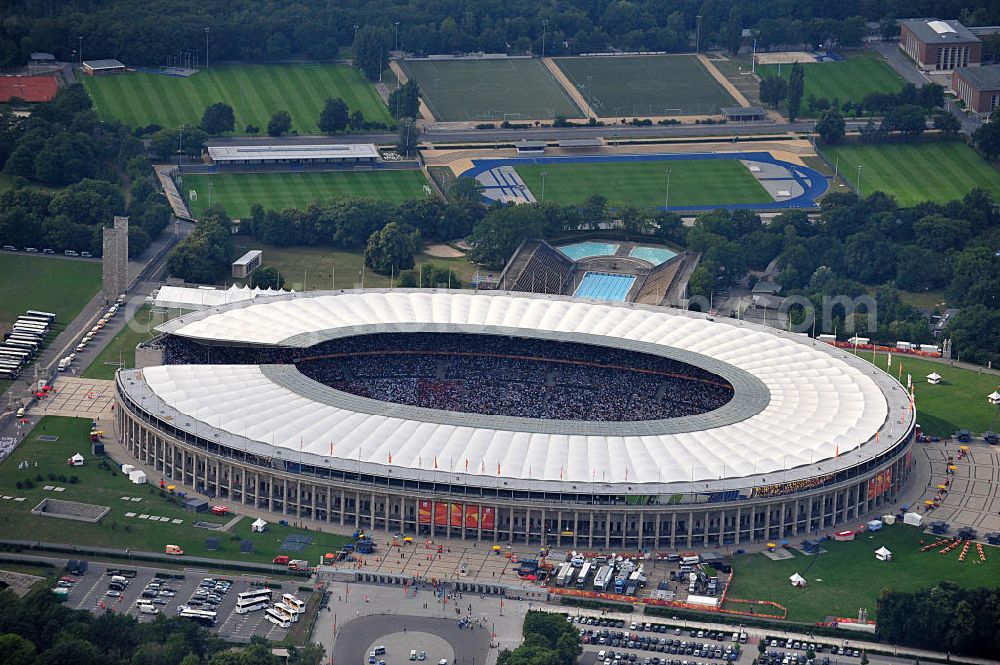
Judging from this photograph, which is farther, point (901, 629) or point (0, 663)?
point (901, 629)

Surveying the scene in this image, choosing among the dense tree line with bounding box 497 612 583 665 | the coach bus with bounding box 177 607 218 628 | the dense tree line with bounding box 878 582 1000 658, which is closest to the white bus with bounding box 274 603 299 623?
the coach bus with bounding box 177 607 218 628

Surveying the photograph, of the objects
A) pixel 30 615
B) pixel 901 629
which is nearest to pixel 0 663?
pixel 30 615

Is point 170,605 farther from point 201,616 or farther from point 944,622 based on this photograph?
point 944,622

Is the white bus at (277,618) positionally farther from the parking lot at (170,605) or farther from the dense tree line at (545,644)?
the dense tree line at (545,644)

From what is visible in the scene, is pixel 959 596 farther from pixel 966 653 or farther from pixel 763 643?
pixel 763 643

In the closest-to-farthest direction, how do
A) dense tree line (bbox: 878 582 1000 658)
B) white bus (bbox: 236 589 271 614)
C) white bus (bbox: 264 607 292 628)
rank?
dense tree line (bbox: 878 582 1000 658) < white bus (bbox: 264 607 292 628) < white bus (bbox: 236 589 271 614)

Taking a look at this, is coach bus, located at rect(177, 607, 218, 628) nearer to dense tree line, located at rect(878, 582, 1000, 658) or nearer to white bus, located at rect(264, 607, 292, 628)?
white bus, located at rect(264, 607, 292, 628)
